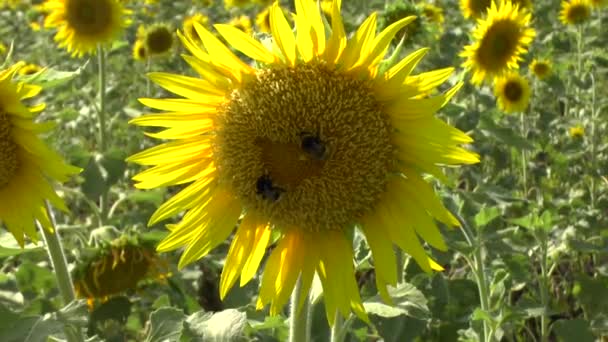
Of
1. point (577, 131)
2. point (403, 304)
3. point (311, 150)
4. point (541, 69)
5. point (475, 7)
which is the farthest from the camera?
point (541, 69)

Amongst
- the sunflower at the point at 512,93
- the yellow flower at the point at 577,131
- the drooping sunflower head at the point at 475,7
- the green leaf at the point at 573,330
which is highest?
the drooping sunflower head at the point at 475,7

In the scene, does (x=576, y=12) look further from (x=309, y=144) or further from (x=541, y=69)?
(x=309, y=144)

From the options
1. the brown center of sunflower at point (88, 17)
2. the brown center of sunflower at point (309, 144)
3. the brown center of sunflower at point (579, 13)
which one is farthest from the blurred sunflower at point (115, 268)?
the brown center of sunflower at point (579, 13)

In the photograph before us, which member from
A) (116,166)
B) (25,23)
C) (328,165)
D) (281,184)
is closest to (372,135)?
(328,165)

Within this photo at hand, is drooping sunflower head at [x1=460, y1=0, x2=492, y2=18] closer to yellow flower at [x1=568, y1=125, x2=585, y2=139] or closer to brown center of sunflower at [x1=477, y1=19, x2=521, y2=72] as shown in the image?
brown center of sunflower at [x1=477, y1=19, x2=521, y2=72]

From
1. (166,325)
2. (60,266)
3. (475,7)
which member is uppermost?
(475,7)

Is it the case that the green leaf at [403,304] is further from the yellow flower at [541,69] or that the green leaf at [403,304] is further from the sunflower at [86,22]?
the yellow flower at [541,69]

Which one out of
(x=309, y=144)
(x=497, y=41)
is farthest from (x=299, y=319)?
(x=497, y=41)
